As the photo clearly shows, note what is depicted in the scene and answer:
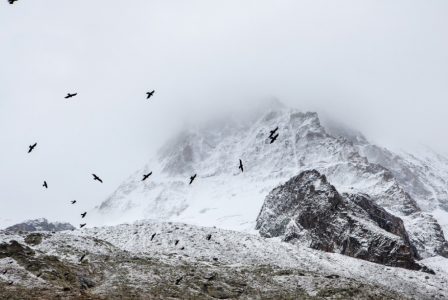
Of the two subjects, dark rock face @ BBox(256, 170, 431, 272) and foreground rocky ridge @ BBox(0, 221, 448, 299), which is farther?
dark rock face @ BBox(256, 170, 431, 272)

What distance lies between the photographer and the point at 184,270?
139 feet

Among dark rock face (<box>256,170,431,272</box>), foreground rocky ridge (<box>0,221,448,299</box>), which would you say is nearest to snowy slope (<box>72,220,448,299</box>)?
foreground rocky ridge (<box>0,221,448,299</box>)

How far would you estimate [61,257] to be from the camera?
4175cm

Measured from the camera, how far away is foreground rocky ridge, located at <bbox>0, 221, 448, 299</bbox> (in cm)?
3381

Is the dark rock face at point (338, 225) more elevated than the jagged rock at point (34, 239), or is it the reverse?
the dark rock face at point (338, 225)

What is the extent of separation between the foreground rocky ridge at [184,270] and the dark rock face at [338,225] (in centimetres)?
2685

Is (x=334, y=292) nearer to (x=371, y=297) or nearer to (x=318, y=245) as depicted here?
(x=371, y=297)

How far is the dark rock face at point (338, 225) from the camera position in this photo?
79812mm

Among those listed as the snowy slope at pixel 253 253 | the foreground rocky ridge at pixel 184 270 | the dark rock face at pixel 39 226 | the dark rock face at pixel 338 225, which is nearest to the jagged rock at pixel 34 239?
the foreground rocky ridge at pixel 184 270

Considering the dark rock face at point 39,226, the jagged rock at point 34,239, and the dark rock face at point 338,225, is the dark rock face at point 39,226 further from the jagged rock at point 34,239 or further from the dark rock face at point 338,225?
the jagged rock at point 34,239

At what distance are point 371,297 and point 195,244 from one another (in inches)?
1040

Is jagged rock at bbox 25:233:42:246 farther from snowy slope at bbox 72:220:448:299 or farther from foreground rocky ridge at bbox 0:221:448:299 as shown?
snowy slope at bbox 72:220:448:299

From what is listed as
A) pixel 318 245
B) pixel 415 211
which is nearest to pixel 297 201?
pixel 318 245

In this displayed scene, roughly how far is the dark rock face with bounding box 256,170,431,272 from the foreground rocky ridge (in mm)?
26852
